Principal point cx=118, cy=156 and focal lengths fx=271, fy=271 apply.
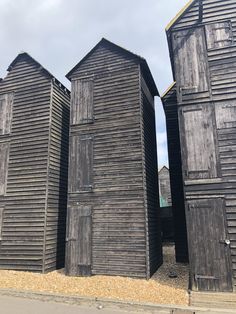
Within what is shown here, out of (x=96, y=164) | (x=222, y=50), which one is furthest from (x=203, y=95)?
(x=96, y=164)

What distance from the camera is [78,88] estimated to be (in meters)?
15.7

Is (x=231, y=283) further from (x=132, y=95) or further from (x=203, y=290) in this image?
(x=132, y=95)

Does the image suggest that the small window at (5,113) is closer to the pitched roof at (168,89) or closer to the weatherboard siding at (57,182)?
the weatherboard siding at (57,182)

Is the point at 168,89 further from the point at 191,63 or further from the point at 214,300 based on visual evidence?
the point at 214,300

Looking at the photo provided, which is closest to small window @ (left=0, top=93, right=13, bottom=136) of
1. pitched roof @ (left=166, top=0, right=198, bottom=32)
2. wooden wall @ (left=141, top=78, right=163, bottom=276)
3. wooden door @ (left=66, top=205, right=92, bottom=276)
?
wooden door @ (left=66, top=205, right=92, bottom=276)

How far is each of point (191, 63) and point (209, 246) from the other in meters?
8.05

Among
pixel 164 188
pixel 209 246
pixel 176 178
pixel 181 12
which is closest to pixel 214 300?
pixel 209 246

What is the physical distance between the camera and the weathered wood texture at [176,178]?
1542cm

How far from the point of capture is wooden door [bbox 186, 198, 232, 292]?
1010 centimetres

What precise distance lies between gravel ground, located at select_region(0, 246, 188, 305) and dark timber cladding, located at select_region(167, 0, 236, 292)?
1215mm

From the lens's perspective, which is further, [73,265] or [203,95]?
[73,265]

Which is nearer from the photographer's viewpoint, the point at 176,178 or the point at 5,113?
the point at 176,178

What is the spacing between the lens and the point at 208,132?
37.8 ft

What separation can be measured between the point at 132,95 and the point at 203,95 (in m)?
3.83
